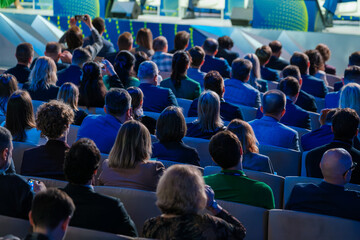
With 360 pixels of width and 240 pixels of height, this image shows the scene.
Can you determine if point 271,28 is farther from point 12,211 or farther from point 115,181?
point 12,211

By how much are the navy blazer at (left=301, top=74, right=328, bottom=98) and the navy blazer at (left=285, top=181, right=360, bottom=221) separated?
4.10 m

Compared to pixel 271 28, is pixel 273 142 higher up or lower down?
lower down

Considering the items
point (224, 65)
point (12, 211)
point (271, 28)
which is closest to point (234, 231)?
point (12, 211)

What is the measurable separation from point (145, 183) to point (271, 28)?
728 cm

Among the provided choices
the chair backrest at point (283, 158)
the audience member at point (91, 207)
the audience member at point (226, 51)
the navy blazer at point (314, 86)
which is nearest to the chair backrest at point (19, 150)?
the audience member at point (91, 207)

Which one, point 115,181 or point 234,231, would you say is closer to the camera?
point 234,231

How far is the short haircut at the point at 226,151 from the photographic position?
3096mm

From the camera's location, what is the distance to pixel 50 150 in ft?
11.5

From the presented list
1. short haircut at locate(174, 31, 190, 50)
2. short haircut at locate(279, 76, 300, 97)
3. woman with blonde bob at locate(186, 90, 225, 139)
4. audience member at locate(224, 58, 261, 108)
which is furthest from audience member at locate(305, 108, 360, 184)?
short haircut at locate(174, 31, 190, 50)

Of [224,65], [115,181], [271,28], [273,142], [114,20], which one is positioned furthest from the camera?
[114,20]

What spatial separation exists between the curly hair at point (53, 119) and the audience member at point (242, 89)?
2.71 m

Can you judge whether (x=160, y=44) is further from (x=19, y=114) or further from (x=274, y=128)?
(x=19, y=114)

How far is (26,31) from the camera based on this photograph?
1056cm

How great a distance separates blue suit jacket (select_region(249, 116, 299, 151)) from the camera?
4.47 meters
